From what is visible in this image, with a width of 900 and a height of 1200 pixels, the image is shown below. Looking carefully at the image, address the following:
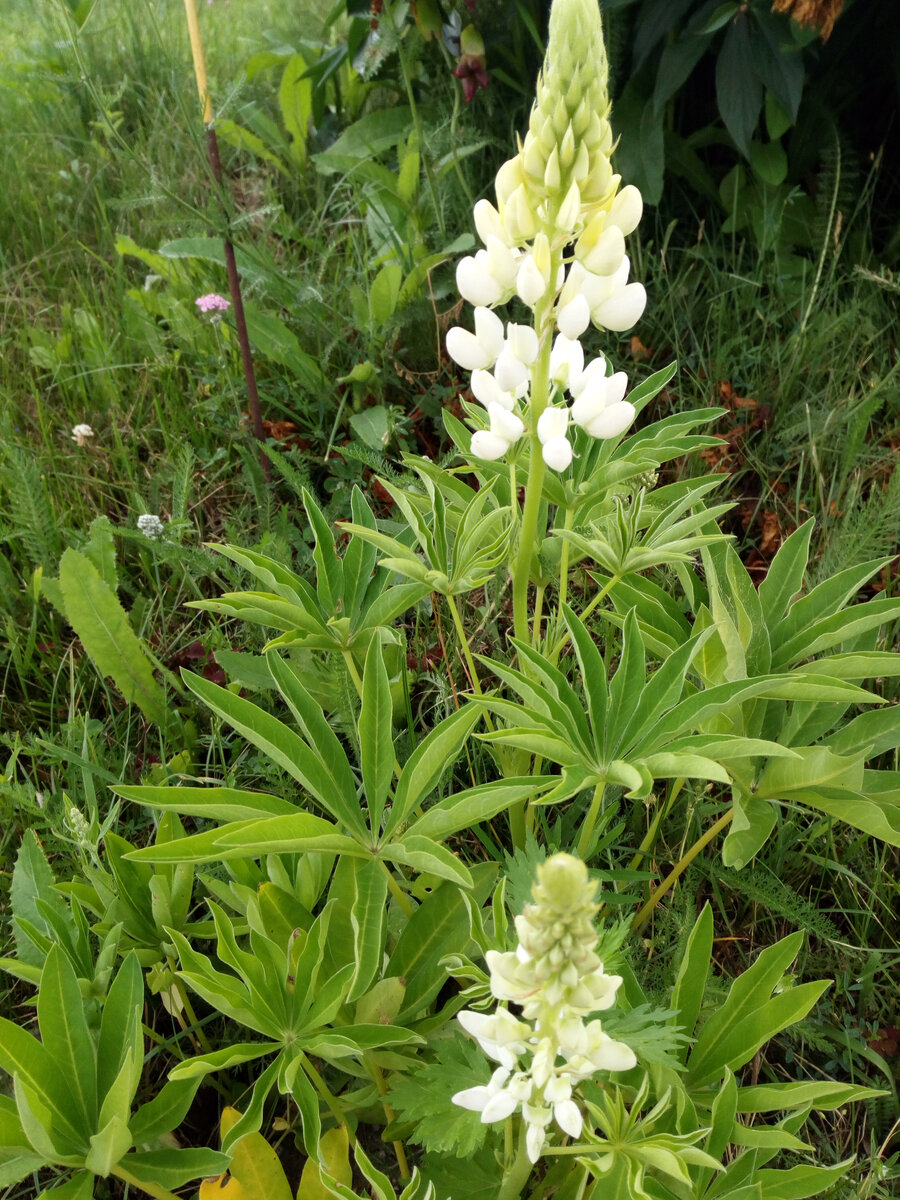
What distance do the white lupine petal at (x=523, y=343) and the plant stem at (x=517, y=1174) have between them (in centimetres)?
95

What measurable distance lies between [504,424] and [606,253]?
9.4 inches

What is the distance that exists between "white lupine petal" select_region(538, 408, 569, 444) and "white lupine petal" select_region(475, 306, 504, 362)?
13cm

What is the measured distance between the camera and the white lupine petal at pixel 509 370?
1.20 metres

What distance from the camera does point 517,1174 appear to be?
43.9 inches

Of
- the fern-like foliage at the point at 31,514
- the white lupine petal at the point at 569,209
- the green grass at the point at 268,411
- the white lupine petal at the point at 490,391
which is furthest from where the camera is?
the fern-like foliage at the point at 31,514

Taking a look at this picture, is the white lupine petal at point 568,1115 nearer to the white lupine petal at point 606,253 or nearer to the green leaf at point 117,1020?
the green leaf at point 117,1020

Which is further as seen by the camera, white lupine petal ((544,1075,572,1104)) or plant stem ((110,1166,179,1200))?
plant stem ((110,1166,179,1200))

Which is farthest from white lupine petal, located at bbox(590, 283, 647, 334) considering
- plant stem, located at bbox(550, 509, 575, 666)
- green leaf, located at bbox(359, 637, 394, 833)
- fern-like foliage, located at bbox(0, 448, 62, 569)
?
fern-like foliage, located at bbox(0, 448, 62, 569)

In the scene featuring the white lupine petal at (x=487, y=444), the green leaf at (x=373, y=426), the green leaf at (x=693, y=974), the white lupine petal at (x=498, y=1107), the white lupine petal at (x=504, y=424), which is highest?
the white lupine petal at (x=504, y=424)

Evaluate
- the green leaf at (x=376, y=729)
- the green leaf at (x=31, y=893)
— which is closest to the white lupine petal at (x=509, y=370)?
the green leaf at (x=376, y=729)

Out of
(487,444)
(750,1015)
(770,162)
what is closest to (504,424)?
(487,444)

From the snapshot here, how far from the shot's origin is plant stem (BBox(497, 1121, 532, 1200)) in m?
1.10

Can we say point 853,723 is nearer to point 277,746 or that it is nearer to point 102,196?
point 277,746

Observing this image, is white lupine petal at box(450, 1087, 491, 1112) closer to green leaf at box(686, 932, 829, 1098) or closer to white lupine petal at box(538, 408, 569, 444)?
green leaf at box(686, 932, 829, 1098)
